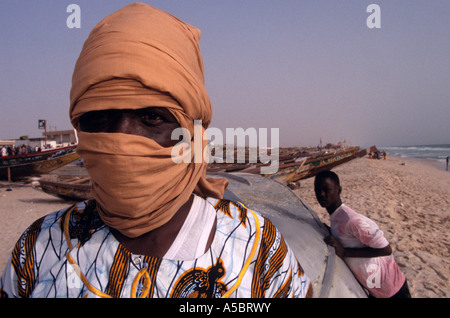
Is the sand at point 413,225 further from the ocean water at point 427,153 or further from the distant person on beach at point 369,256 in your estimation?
the ocean water at point 427,153

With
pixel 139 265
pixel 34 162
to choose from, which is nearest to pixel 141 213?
pixel 139 265

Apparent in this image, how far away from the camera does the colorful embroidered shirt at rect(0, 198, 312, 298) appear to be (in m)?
0.85

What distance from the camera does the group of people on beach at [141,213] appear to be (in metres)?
0.84

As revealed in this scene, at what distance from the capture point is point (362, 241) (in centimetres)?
190

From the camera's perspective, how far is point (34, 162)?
15211mm

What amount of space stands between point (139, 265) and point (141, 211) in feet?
0.66

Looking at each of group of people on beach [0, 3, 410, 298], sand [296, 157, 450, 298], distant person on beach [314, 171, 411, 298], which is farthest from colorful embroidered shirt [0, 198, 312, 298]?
sand [296, 157, 450, 298]

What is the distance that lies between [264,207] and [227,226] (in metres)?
1.50

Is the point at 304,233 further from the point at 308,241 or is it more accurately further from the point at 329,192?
the point at 329,192

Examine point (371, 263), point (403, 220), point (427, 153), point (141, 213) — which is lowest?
point (427, 153)

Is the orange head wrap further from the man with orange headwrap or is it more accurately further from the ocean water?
the ocean water
